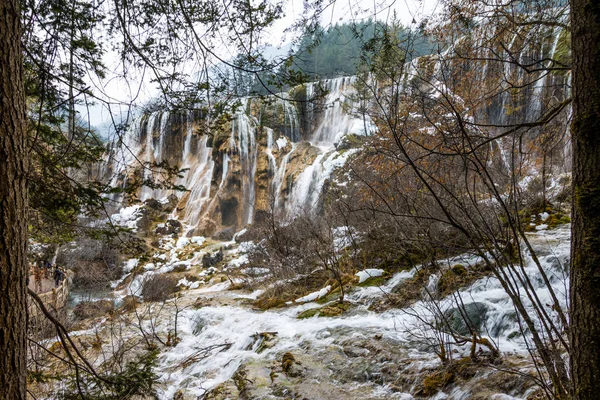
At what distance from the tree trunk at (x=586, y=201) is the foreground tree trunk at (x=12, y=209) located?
2.29 m

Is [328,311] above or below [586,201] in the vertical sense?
below

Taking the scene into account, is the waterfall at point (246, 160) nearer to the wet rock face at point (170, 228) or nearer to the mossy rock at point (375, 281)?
the wet rock face at point (170, 228)

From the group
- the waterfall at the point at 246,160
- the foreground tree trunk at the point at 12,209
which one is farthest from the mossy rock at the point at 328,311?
the waterfall at the point at 246,160

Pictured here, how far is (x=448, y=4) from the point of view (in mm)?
3277

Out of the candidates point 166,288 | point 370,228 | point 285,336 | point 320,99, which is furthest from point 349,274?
point 166,288

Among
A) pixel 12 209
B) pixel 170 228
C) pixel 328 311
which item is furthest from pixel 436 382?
pixel 170 228

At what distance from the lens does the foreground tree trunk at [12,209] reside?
1.49 m

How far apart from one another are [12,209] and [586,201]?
7.56 ft

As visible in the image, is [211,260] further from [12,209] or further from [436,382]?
[12,209]

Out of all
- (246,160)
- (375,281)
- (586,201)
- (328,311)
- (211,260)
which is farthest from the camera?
(246,160)

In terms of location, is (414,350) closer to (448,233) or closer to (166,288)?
(448,233)

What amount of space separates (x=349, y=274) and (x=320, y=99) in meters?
6.02

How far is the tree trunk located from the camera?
129 cm

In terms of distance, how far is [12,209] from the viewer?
5.03 ft
